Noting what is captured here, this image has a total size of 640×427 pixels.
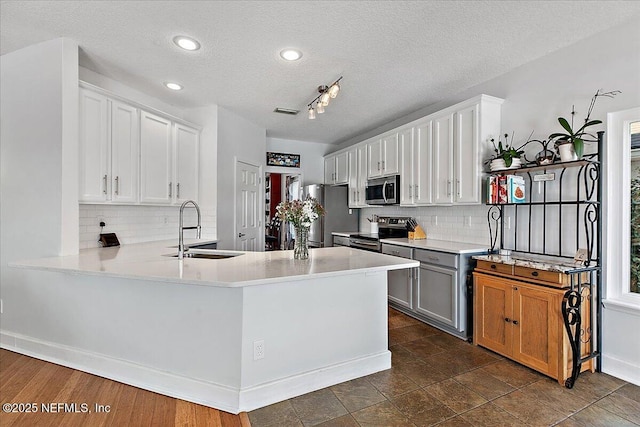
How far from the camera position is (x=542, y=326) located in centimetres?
244

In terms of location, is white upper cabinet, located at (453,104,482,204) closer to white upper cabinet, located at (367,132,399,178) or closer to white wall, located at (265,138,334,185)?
white upper cabinet, located at (367,132,399,178)

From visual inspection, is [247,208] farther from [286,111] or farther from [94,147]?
[94,147]

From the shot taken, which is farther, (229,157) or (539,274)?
(229,157)

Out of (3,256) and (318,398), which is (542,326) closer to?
(318,398)

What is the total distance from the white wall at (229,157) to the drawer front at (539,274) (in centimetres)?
341

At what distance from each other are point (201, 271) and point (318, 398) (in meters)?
1.13

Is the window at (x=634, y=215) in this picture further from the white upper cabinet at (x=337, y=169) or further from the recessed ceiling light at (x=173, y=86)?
the recessed ceiling light at (x=173, y=86)

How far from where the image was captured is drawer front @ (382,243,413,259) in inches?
145

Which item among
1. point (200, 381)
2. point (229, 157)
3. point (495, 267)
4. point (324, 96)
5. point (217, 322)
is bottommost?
point (200, 381)

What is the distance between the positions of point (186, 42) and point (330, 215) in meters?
3.52

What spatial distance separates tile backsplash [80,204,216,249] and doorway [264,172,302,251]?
252cm

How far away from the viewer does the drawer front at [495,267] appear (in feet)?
8.88

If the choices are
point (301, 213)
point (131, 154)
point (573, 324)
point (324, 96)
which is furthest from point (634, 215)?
point (131, 154)

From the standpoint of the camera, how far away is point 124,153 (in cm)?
319
